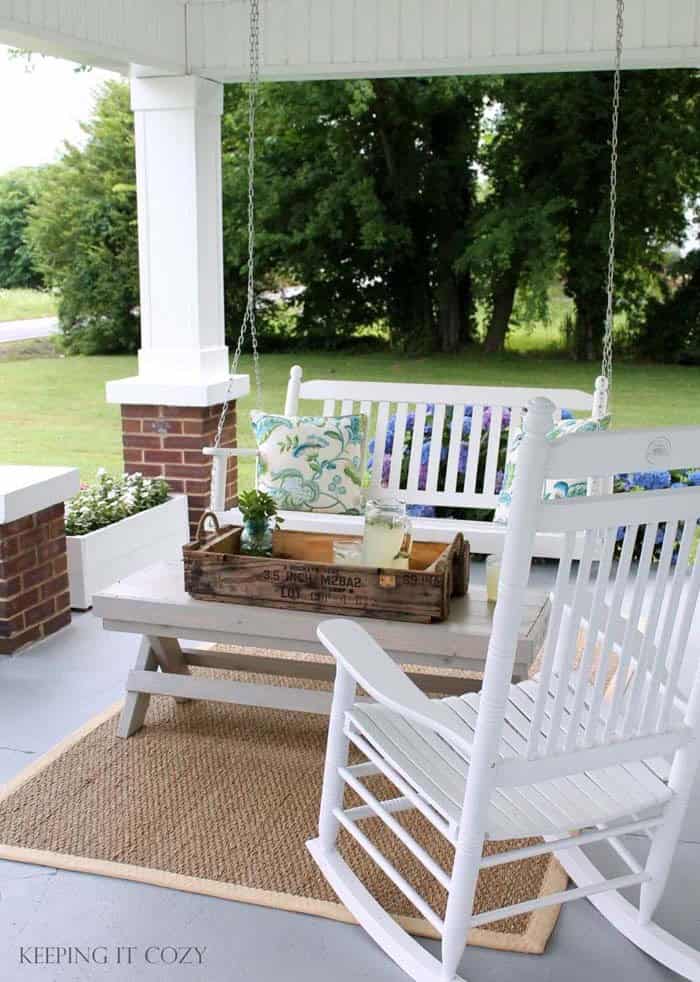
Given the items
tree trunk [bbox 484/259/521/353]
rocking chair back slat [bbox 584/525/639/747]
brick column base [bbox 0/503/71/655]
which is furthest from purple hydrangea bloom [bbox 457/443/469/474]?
tree trunk [bbox 484/259/521/353]

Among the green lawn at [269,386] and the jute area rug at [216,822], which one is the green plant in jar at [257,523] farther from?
the green lawn at [269,386]

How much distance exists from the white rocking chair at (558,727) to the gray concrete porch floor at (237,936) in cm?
6

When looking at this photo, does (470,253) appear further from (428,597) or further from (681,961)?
(681,961)

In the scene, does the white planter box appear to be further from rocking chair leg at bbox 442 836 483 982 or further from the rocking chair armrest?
rocking chair leg at bbox 442 836 483 982

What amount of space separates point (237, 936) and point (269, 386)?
342 inches

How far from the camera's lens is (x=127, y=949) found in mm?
2191

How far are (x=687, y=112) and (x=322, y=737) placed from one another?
9.66m

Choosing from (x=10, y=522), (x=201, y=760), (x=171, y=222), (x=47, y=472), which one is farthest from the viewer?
(x=171, y=222)

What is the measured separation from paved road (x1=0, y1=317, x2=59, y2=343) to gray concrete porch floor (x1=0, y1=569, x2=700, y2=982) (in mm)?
9737

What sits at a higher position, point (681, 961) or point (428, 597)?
point (428, 597)

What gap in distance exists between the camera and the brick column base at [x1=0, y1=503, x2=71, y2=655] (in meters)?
3.82

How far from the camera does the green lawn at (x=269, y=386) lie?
373 inches

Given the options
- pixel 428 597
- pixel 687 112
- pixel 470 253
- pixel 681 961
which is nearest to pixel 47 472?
pixel 428 597

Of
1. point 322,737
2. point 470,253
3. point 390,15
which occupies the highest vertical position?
point 390,15
